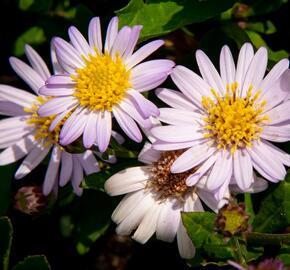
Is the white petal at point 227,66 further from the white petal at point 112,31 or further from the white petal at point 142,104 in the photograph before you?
the white petal at point 112,31

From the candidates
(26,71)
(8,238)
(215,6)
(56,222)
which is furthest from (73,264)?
(215,6)

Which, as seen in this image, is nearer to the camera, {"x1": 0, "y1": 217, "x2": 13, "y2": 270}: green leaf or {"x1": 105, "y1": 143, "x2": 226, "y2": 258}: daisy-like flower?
{"x1": 105, "y1": 143, "x2": 226, "y2": 258}: daisy-like flower

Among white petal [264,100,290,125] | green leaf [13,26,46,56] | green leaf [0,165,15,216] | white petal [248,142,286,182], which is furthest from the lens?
green leaf [13,26,46,56]

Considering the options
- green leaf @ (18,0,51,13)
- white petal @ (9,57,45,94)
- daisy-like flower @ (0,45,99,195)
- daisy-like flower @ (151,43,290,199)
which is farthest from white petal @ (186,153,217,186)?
green leaf @ (18,0,51,13)

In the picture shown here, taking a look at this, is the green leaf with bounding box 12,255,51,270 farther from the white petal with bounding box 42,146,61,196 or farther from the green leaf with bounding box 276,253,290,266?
the green leaf with bounding box 276,253,290,266

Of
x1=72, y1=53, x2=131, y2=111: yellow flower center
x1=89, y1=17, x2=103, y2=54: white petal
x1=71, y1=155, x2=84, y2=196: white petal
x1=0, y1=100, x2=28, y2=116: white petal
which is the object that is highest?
x1=89, y1=17, x2=103, y2=54: white petal

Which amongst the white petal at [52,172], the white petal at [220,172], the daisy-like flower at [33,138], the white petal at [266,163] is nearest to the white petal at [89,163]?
the daisy-like flower at [33,138]

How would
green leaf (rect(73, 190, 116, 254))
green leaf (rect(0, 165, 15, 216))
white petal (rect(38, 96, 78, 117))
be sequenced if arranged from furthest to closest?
green leaf (rect(0, 165, 15, 216)) < green leaf (rect(73, 190, 116, 254)) < white petal (rect(38, 96, 78, 117))
